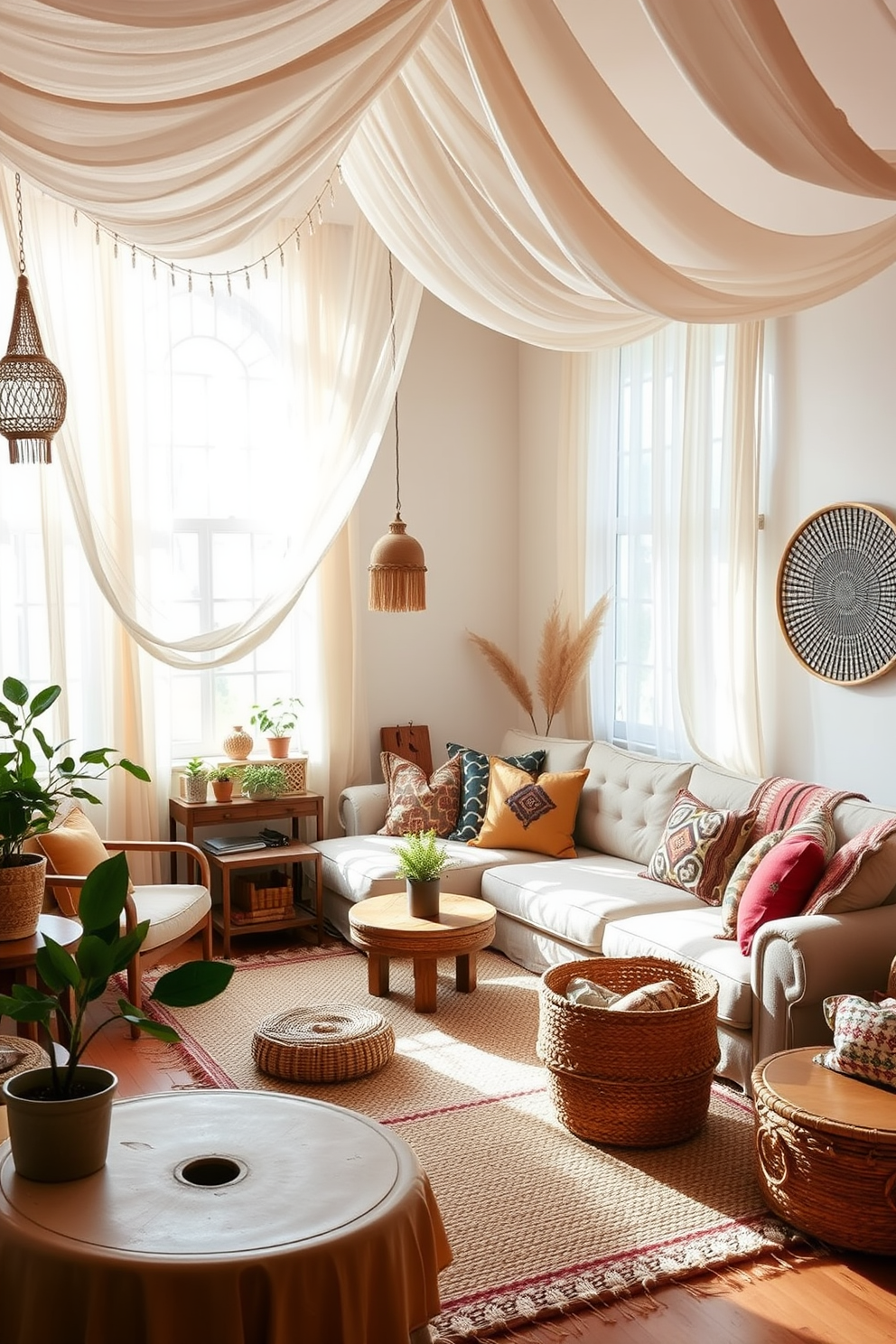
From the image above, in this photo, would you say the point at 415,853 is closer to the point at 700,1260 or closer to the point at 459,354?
the point at 700,1260

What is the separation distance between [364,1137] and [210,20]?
6.52ft

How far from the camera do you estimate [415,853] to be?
15.3 feet

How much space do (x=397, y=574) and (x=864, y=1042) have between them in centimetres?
273

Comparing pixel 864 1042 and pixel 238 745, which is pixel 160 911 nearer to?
pixel 238 745

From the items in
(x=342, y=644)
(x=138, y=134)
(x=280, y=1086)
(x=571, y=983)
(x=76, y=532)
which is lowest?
(x=280, y=1086)

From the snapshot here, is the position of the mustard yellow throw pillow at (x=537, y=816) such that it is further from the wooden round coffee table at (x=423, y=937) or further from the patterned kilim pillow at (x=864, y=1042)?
the patterned kilim pillow at (x=864, y=1042)

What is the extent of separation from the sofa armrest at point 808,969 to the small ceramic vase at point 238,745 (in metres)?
2.87

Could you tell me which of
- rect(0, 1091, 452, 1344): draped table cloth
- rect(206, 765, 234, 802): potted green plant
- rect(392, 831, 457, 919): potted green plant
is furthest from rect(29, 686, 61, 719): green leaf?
rect(206, 765, 234, 802): potted green plant

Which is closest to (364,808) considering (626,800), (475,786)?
(475,786)

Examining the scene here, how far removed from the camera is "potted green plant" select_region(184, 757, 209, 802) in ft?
18.2

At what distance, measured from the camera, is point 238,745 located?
19.1 feet

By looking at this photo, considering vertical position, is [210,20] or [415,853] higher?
[210,20]

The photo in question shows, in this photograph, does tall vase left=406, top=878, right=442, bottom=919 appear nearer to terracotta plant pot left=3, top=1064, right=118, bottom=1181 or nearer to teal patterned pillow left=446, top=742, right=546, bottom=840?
teal patterned pillow left=446, top=742, right=546, bottom=840

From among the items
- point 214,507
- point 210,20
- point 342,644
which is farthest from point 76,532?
point 210,20
